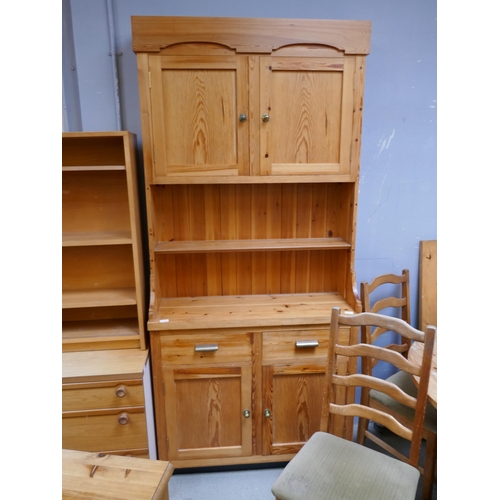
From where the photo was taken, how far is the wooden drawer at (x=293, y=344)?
176 cm

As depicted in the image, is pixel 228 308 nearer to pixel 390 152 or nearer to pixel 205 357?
pixel 205 357

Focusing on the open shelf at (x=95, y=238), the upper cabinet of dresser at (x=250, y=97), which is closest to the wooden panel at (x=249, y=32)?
the upper cabinet of dresser at (x=250, y=97)

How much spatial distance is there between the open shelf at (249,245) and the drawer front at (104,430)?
0.81 meters

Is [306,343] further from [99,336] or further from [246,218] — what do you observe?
[99,336]

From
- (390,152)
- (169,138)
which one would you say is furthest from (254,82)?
(390,152)

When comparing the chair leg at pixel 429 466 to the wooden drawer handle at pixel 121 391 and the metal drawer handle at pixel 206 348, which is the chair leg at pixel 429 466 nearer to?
the metal drawer handle at pixel 206 348

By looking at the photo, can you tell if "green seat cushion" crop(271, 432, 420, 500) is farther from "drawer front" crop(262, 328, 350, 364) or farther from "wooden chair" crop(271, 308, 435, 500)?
"drawer front" crop(262, 328, 350, 364)

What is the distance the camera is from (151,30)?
1529 mm

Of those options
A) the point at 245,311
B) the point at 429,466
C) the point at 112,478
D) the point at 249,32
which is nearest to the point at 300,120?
the point at 249,32

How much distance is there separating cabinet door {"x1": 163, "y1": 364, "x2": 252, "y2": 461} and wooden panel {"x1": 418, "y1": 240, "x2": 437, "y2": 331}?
116cm

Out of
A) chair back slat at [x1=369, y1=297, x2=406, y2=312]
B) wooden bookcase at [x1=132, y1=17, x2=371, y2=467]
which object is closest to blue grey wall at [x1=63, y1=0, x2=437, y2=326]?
chair back slat at [x1=369, y1=297, x2=406, y2=312]

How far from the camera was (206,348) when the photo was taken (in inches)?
68.3

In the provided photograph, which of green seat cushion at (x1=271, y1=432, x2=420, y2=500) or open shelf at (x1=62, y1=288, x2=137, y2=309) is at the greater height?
open shelf at (x1=62, y1=288, x2=137, y2=309)

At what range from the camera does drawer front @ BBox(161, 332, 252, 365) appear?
174 centimetres
